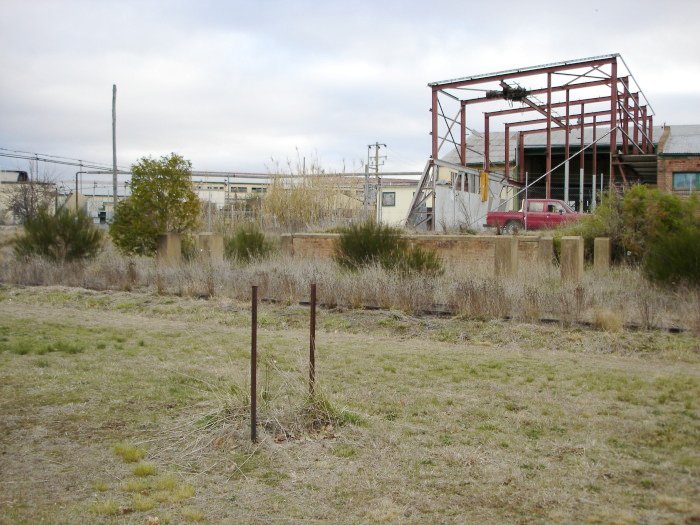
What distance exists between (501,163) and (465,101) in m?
7.68

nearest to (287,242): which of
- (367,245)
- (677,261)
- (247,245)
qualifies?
(247,245)

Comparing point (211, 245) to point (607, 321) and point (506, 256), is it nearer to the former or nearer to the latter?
point (506, 256)

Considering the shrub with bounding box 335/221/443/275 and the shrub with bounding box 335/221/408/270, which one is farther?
the shrub with bounding box 335/221/408/270

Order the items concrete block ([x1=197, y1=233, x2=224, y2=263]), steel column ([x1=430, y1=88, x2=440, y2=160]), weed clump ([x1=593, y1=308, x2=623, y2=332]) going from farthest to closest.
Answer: steel column ([x1=430, y1=88, x2=440, y2=160]) < concrete block ([x1=197, y1=233, x2=224, y2=263]) < weed clump ([x1=593, y1=308, x2=623, y2=332])

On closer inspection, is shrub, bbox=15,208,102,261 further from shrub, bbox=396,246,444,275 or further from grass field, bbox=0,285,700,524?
grass field, bbox=0,285,700,524

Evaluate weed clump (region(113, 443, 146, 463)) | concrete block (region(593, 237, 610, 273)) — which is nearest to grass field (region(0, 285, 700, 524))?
weed clump (region(113, 443, 146, 463))

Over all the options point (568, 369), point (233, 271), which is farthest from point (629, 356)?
point (233, 271)

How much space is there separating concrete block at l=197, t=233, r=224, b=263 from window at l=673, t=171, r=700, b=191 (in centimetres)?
2033

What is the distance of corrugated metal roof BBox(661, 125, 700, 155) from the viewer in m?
31.0

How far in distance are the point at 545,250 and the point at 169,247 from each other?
8679 millimetres

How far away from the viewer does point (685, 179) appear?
30.7m

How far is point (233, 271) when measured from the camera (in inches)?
599

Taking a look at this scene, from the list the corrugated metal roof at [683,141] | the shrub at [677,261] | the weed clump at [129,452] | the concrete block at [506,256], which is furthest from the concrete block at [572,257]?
the corrugated metal roof at [683,141]

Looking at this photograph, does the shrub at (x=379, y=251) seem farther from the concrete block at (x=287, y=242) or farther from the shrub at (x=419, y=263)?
the concrete block at (x=287, y=242)
